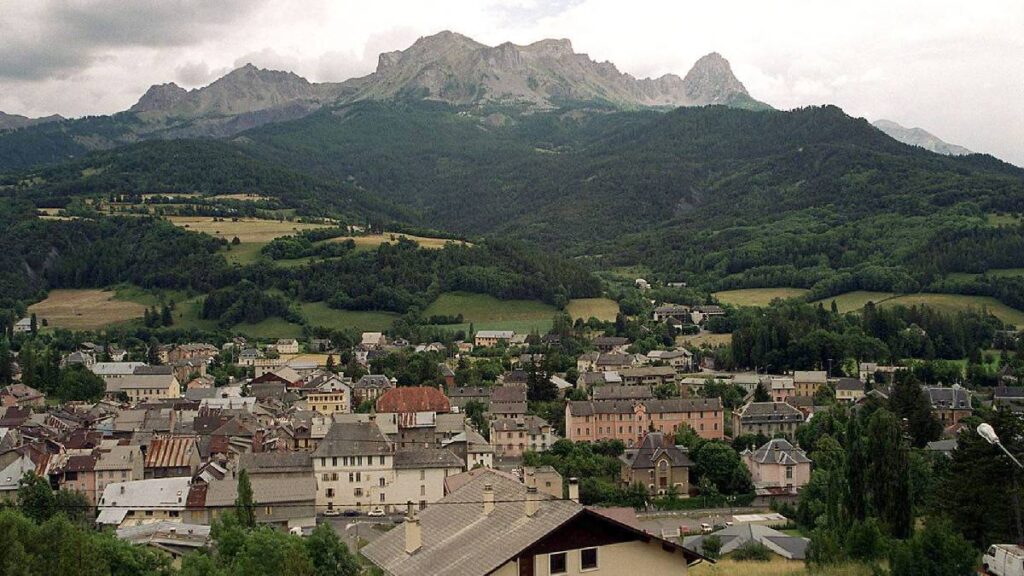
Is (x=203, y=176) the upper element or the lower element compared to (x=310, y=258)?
upper

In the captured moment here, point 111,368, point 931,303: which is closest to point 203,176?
point 111,368

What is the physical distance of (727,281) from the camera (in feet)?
436

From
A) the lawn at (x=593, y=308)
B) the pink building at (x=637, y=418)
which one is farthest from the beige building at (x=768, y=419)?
the lawn at (x=593, y=308)

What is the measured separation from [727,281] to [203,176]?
9903cm

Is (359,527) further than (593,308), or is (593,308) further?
(593,308)

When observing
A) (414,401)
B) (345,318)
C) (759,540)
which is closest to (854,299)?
(345,318)

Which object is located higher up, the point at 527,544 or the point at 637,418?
the point at 527,544

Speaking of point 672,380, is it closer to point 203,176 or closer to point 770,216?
point 770,216

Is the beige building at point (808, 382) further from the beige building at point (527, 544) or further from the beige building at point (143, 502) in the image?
the beige building at point (527, 544)

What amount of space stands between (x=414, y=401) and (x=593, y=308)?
53.4 m

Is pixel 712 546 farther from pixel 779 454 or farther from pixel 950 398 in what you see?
pixel 950 398

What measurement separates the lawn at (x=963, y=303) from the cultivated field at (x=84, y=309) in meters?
75.3

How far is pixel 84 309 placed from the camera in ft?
376

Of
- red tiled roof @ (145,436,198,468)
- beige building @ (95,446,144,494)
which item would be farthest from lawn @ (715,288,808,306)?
beige building @ (95,446,144,494)
